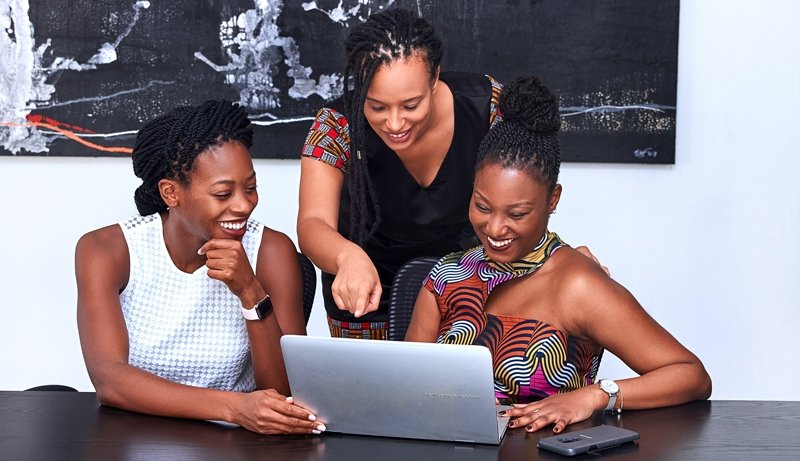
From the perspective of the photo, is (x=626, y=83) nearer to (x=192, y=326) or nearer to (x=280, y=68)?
(x=280, y=68)

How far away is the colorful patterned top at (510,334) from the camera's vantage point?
197cm

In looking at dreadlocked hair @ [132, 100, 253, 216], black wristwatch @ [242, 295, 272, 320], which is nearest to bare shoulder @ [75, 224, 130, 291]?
dreadlocked hair @ [132, 100, 253, 216]

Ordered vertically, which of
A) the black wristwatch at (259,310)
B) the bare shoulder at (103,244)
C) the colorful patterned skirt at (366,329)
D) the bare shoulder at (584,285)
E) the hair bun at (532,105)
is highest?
the hair bun at (532,105)

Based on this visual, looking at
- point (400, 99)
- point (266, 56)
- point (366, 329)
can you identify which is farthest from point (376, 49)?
point (266, 56)

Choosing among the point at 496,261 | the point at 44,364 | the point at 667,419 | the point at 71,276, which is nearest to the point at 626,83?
the point at 496,261

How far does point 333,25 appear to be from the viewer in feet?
11.6

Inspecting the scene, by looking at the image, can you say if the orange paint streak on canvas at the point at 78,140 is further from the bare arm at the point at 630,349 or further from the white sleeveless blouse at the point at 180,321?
the bare arm at the point at 630,349

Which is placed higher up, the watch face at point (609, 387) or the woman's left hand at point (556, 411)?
the watch face at point (609, 387)

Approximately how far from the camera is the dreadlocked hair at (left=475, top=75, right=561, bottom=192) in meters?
2.06

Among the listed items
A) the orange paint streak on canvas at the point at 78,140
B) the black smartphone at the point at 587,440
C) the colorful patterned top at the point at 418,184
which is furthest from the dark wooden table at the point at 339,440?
the orange paint streak on canvas at the point at 78,140

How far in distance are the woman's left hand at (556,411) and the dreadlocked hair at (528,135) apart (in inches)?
19.3

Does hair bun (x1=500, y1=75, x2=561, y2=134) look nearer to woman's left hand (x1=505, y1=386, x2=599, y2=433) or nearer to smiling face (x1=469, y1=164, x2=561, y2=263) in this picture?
smiling face (x1=469, y1=164, x2=561, y2=263)

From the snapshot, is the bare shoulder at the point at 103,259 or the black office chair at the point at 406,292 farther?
the black office chair at the point at 406,292

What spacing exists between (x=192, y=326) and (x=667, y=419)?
3.60ft
